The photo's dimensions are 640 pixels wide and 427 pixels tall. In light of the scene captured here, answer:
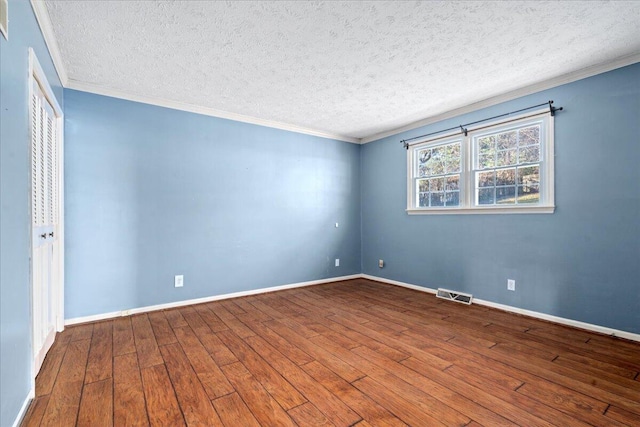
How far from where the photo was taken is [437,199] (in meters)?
4.22

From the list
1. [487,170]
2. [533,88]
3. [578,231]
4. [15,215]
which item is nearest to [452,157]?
[487,170]

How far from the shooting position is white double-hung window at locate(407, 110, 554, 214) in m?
3.16

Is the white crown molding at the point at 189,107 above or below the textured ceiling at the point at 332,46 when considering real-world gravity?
below

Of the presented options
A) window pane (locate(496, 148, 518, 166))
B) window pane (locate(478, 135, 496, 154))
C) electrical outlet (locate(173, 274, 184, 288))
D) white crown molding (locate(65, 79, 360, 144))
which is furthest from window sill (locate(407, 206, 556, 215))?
electrical outlet (locate(173, 274, 184, 288))

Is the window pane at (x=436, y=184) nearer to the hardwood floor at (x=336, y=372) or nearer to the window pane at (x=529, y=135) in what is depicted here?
the window pane at (x=529, y=135)

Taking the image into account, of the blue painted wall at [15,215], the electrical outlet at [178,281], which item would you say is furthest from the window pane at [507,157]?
the blue painted wall at [15,215]

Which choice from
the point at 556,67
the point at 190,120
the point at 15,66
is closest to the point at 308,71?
the point at 190,120

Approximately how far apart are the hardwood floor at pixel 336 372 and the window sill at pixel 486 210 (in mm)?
1163

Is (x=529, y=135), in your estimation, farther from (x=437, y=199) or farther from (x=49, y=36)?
(x=49, y=36)

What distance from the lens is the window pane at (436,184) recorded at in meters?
4.17

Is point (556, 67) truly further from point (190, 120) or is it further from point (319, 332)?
point (190, 120)

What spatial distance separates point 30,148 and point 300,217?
128 inches

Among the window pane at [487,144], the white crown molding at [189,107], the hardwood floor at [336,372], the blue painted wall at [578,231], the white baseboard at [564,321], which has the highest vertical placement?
the white crown molding at [189,107]

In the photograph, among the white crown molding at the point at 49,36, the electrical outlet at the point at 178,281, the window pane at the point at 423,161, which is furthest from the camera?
the window pane at the point at 423,161
